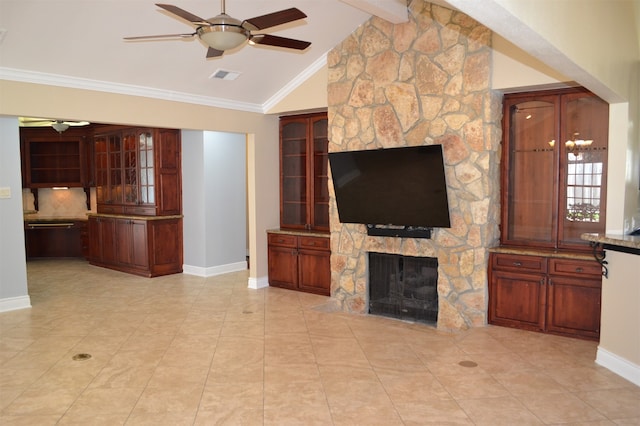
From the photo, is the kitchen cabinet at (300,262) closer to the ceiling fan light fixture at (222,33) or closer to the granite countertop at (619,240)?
the granite countertop at (619,240)

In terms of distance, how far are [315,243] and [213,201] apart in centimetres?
237

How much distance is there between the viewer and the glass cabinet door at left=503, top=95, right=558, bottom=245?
16.6ft

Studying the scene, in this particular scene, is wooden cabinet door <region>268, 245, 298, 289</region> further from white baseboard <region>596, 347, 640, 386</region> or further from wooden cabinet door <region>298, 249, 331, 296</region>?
white baseboard <region>596, 347, 640, 386</region>

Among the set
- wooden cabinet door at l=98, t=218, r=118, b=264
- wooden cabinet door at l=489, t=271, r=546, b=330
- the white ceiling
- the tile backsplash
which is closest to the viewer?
the white ceiling

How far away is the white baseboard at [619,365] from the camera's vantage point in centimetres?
373

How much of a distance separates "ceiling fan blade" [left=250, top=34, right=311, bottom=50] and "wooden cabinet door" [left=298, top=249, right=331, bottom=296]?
10.2 ft

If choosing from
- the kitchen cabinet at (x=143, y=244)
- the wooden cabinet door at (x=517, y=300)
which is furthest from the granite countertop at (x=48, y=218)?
the wooden cabinet door at (x=517, y=300)

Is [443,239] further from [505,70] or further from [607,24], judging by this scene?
[607,24]

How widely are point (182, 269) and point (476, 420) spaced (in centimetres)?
614

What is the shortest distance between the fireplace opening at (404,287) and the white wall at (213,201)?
10.6 ft

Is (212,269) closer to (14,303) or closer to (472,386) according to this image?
(14,303)

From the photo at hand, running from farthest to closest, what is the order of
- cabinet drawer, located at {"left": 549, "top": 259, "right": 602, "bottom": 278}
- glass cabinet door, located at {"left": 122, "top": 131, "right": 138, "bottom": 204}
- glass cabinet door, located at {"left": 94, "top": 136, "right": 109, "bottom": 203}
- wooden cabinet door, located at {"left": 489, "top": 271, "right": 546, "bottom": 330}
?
glass cabinet door, located at {"left": 94, "top": 136, "right": 109, "bottom": 203} → glass cabinet door, located at {"left": 122, "top": 131, "right": 138, "bottom": 204} → wooden cabinet door, located at {"left": 489, "top": 271, "right": 546, "bottom": 330} → cabinet drawer, located at {"left": 549, "top": 259, "right": 602, "bottom": 278}

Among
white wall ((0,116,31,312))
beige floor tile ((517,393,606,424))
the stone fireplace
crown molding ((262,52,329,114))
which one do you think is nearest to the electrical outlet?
white wall ((0,116,31,312))

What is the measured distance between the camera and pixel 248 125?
22.3 feet
